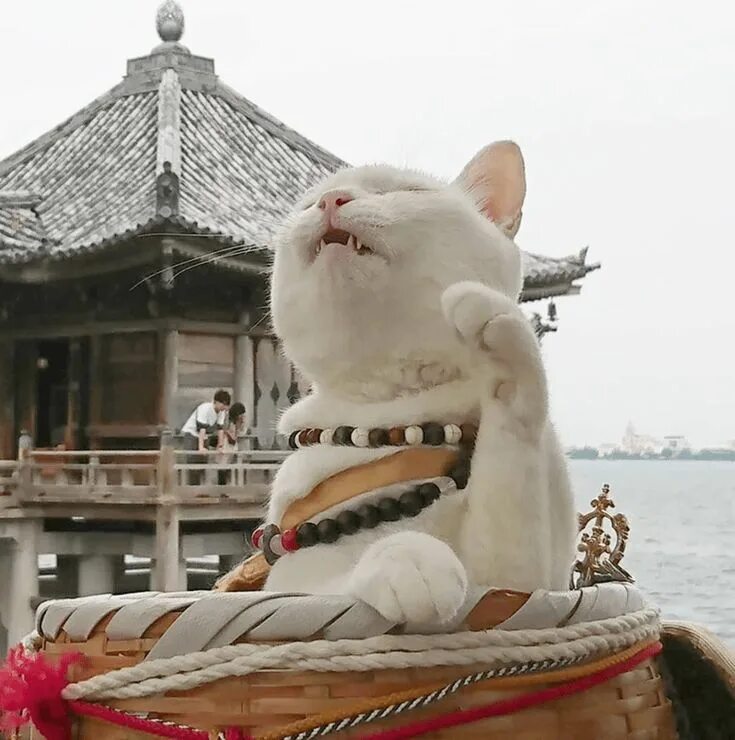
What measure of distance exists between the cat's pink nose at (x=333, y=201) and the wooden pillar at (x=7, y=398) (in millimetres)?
3444

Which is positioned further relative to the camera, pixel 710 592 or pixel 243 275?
pixel 243 275

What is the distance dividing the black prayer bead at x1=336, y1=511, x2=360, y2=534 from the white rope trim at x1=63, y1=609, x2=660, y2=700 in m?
0.12

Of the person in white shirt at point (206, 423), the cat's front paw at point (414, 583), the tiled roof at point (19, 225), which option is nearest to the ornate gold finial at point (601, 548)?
the cat's front paw at point (414, 583)

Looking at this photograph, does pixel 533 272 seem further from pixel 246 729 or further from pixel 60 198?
pixel 246 729

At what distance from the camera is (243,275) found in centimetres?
329

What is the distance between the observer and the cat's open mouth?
618 millimetres

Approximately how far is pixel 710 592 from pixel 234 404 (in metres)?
1.73

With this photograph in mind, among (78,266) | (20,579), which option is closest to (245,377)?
(78,266)

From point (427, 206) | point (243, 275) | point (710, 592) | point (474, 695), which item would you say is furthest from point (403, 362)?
point (243, 275)

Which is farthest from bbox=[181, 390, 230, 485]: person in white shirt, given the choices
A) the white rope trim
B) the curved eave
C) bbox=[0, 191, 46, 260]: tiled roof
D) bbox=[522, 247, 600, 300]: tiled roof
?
the white rope trim

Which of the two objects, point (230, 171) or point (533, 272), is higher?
point (230, 171)

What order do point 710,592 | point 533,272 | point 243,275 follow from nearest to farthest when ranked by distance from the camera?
point 710,592
point 243,275
point 533,272

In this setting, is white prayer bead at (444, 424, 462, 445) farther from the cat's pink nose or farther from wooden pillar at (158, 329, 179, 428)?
wooden pillar at (158, 329, 179, 428)

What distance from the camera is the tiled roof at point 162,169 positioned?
338 centimetres
